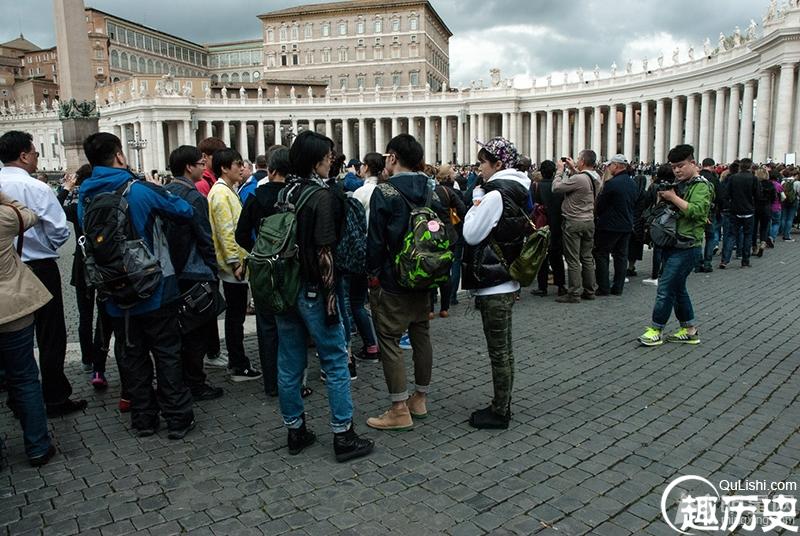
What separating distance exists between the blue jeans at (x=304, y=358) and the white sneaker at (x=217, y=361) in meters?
2.59

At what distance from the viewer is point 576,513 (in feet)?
12.1

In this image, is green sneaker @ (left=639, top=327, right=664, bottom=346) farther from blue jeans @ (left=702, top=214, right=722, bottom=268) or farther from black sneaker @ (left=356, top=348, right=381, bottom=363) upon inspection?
blue jeans @ (left=702, top=214, right=722, bottom=268)

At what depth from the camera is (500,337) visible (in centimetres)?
481

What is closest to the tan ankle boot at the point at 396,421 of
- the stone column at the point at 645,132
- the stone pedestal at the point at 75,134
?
the stone pedestal at the point at 75,134

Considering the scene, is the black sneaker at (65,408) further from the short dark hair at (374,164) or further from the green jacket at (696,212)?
the green jacket at (696,212)

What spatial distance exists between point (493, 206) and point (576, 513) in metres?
2.26

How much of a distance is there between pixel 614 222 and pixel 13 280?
8.62 m

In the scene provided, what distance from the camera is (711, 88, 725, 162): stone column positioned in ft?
147

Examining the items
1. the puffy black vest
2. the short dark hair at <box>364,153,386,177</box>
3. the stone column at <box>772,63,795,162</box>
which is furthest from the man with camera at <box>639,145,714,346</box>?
the stone column at <box>772,63,795,162</box>

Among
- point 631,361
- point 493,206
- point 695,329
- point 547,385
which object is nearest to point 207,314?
point 493,206

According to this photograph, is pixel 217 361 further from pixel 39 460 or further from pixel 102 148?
pixel 102 148

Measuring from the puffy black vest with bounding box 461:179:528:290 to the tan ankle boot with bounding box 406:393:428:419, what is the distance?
108 centimetres

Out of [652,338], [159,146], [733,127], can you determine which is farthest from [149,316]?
[159,146]

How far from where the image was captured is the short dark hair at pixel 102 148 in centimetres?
486
